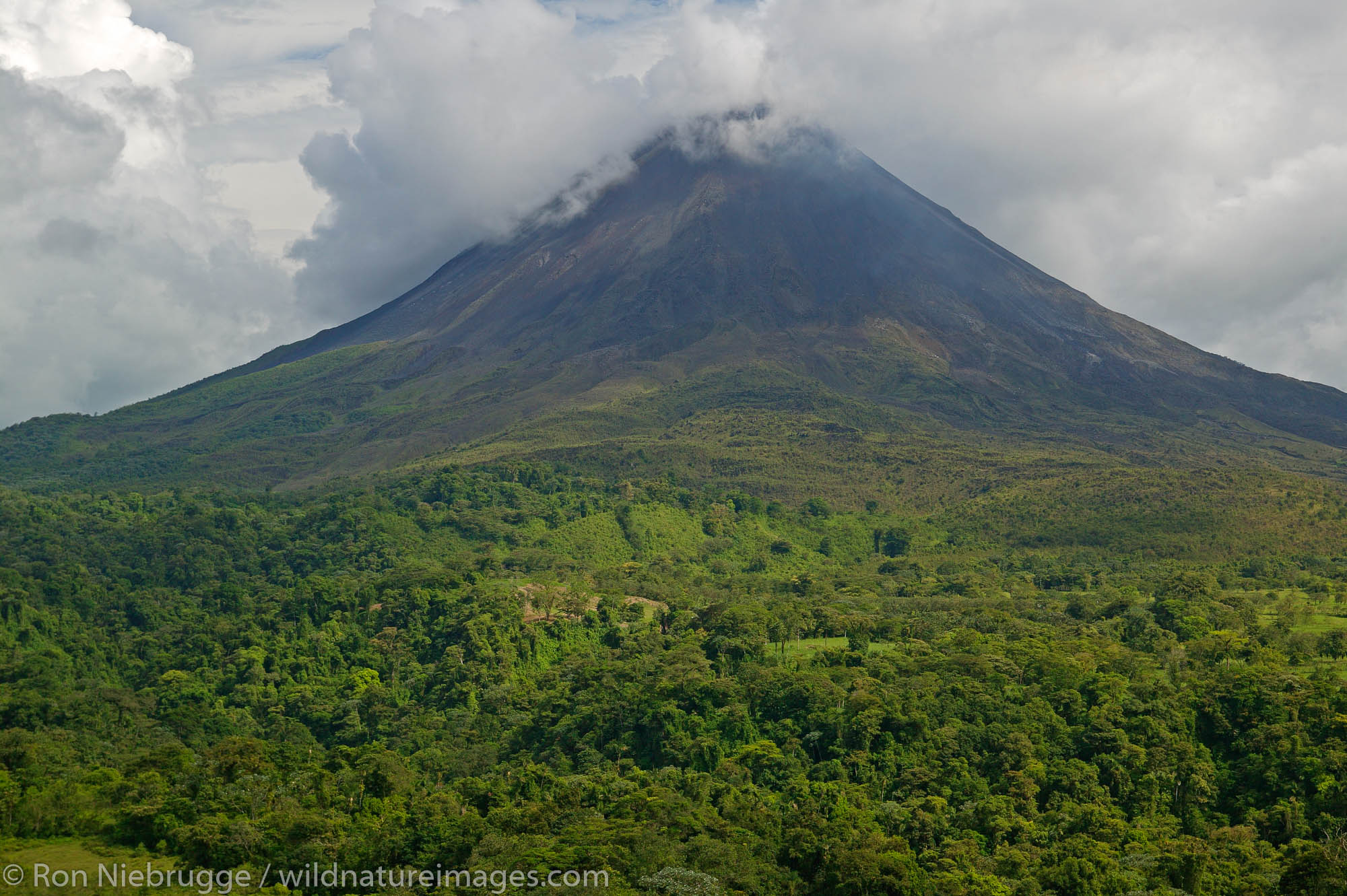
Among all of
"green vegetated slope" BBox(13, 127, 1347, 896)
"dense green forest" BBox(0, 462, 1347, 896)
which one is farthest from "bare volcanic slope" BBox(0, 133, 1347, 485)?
"dense green forest" BBox(0, 462, 1347, 896)

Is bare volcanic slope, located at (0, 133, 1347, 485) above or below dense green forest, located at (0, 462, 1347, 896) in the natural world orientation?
above

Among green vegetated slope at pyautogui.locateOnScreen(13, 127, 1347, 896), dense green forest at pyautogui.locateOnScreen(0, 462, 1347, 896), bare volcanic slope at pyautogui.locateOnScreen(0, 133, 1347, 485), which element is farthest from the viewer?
bare volcanic slope at pyautogui.locateOnScreen(0, 133, 1347, 485)

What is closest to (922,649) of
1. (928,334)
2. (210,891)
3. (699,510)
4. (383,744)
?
(383,744)

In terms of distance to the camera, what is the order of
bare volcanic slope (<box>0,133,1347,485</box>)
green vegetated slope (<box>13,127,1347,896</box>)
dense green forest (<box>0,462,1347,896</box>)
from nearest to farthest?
dense green forest (<box>0,462,1347,896</box>)
green vegetated slope (<box>13,127,1347,896</box>)
bare volcanic slope (<box>0,133,1347,485</box>)

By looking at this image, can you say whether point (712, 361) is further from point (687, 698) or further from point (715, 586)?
point (687, 698)

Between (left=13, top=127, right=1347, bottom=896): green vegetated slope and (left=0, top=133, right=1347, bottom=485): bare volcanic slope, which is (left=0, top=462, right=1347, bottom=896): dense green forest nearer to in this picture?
(left=13, top=127, right=1347, bottom=896): green vegetated slope

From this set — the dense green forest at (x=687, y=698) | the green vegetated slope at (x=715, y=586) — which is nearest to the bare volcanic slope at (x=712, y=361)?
the green vegetated slope at (x=715, y=586)

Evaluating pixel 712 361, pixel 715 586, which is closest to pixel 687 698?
pixel 715 586
